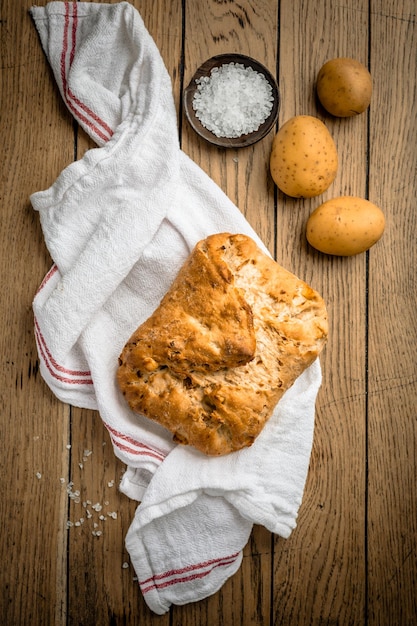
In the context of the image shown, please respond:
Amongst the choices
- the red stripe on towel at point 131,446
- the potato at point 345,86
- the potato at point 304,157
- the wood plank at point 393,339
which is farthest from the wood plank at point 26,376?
the wood plank at point 393,339

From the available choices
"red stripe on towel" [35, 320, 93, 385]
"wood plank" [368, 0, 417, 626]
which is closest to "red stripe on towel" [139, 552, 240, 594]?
"wood plank" [368, 0, 417, 626]

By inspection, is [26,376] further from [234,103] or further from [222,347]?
[234,103]

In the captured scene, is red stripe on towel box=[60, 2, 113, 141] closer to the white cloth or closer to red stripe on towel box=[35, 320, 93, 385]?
the white cloth

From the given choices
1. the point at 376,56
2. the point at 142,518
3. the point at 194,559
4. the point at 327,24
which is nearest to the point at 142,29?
the point at 327,24

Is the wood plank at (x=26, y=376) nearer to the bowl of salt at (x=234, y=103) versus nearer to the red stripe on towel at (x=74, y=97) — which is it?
the red stripe on towel at (x=74, y=97)

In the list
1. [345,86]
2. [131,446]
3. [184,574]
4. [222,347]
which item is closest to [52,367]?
[131,446]
